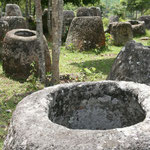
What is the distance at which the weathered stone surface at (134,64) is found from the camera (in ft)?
13.3

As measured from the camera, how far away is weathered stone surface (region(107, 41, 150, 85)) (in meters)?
4.05

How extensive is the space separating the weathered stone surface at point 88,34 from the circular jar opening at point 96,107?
25.8 ft

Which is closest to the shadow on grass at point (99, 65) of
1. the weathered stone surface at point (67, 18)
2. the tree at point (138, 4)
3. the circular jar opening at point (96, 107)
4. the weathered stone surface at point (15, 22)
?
the weathered stone surface at point (15, 22)

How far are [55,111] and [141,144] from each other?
36.6 inches

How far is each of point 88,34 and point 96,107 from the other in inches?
316

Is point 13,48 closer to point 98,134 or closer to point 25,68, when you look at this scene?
point 25,68

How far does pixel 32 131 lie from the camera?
57.7 inches

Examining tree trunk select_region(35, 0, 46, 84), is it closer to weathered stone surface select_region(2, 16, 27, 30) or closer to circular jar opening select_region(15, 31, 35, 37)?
circular jar opening select_region(15, 31, 35, 37)

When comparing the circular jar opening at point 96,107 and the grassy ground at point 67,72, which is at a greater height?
A: the circular jar opening at point 96,107

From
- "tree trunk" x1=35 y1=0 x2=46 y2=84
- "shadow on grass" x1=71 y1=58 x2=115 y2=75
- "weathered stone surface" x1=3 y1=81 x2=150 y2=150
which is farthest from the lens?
"shadow on grass" x1=71 y1=58 x2=115 y2=75

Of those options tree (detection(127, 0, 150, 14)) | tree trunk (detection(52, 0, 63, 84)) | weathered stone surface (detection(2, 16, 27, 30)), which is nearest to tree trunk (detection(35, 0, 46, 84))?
tree trunk (detection(52, 0, 63, 84))

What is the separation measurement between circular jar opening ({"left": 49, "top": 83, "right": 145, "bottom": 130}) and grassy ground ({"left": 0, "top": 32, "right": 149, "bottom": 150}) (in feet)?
5.44

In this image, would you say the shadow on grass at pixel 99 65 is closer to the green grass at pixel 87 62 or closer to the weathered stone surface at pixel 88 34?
the green grass at pixel 87 62

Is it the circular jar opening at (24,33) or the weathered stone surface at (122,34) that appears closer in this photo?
the circular jar opening at (24,33)
